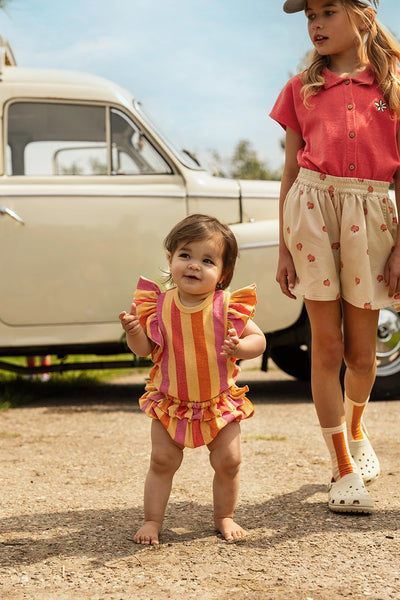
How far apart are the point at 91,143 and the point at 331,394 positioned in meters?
2.91

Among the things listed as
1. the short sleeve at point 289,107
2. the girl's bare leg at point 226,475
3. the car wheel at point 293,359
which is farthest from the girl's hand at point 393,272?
the car wheel at point 293,359

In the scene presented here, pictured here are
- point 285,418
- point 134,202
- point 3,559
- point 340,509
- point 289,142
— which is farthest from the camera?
point 134,202

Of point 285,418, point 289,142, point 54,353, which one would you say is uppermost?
point 289,142

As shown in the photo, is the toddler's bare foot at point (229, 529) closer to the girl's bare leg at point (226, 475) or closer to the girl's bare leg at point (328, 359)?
the girl's bare leg at point (226, 475)

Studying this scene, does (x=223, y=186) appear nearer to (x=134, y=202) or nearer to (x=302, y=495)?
(x=134, y=202)

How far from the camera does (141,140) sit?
16.6ft

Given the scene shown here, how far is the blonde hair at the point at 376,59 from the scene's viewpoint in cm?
260

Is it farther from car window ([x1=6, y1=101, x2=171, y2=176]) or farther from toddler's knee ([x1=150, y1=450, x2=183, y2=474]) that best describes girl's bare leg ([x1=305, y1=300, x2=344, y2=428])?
car window ([x1=6, y1=101, x2=171, y2=176])

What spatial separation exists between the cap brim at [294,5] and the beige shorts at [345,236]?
0.59 m

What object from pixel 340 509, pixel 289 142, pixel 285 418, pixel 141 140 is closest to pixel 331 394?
pixel 340 509

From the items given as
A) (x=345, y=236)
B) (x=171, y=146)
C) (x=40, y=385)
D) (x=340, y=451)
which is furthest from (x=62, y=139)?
(x=340, y=451)

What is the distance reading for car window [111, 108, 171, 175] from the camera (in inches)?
197

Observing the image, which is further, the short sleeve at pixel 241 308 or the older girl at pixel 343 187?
the older girl at pixel 343 187

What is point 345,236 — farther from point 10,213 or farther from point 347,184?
point 10,213
